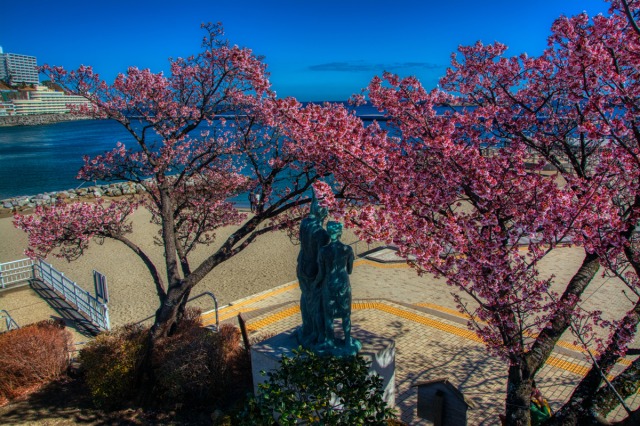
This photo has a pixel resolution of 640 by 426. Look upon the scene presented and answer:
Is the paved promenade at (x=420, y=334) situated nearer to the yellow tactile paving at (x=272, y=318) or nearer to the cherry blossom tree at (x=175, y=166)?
the yellow tactile paving at (x=272, y=318)

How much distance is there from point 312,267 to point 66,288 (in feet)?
38.0

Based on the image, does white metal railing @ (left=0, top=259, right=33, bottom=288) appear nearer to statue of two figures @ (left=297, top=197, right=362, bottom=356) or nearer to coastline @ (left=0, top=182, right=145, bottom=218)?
Answer: statue of two figures @ (left=297, top=197, right=362, bottom=356)

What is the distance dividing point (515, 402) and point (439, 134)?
12.5 feet

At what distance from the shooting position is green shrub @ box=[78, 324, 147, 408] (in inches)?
338

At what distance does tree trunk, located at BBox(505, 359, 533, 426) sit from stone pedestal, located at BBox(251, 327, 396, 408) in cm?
186

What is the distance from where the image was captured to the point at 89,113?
33.3 ft

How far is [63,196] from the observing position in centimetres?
4266

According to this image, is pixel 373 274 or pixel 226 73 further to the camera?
pixel 373 274

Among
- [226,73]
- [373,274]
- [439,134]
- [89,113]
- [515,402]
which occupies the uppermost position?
[226,73]

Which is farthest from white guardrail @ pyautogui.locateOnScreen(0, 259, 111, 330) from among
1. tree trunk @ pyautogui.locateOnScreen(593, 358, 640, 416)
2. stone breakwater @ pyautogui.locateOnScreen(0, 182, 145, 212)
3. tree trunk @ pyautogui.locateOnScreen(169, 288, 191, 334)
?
stone breakwater @ pyautogui.locateOnScreen(0, 182, 145, 212)

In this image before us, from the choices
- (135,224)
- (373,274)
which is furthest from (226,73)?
(135,224)

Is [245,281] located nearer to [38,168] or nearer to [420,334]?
[420,334]

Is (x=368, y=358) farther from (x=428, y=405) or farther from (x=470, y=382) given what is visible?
(x=470, y=382)

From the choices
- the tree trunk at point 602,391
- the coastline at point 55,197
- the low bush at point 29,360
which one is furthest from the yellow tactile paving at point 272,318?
the coastline at point 55,197
